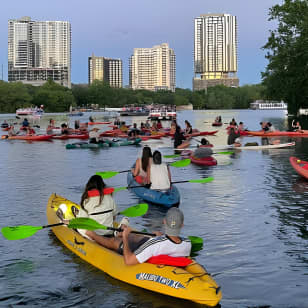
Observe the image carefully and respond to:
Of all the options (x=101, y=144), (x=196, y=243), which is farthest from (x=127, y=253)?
(x=101, y=144)

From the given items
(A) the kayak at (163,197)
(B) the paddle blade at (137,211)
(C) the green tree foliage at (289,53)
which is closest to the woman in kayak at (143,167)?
(A) the kayak at (163,197)

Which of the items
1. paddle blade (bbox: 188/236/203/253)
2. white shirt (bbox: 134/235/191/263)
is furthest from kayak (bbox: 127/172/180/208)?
white shirt (bbox: 134/235/191/263)

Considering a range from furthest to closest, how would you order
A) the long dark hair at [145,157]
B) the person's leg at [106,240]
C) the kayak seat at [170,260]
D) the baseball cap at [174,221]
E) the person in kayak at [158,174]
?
the long dark hair at [145,157] < the person in kayak at [158,174] < the person's leg at [106,240] < the kayak seat at [170,260] < the baseball cap at [174,221]

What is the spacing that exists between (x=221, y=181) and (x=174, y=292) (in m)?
11.4

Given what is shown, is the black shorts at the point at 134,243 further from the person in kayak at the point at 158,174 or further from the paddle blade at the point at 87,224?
the person in kayak at the point at 158,174

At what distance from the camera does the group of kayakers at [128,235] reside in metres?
7.14

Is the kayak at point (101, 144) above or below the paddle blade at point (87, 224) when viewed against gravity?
above

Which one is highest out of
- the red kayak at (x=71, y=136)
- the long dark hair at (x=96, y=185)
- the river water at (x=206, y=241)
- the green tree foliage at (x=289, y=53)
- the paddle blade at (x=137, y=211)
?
the green tree foliage at (x=289, y=53)

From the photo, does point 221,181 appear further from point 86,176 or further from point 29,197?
point 29,197

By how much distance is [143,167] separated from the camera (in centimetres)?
1444

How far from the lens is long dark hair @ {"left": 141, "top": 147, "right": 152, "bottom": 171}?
1376cm

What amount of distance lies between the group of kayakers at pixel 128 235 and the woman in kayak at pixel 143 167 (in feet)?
16.3

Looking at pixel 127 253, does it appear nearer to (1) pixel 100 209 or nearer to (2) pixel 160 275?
(2) pixel 160 275

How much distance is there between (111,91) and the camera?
646ft
